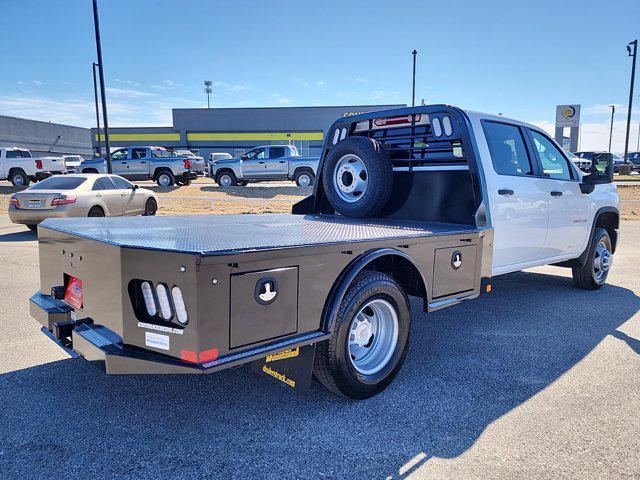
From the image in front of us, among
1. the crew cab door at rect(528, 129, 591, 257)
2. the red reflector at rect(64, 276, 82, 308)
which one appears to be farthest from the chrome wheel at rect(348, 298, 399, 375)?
the crew cab door at rect(528, 129, 591, 257)

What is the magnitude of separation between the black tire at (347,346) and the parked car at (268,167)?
19.9 meters

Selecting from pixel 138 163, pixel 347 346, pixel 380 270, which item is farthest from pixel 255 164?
pixel 347 346

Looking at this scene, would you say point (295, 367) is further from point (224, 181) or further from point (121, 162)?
point (121, 162)

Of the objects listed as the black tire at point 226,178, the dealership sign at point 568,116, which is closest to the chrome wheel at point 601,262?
the black tire at point 226,178

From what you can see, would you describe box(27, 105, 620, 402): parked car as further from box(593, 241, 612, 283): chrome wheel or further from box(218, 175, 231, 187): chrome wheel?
box(218, 175, 231, 187): chrome wheel

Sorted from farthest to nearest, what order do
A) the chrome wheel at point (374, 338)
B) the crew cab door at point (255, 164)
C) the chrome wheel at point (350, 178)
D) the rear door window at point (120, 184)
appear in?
the crew cab door at point (255, 164), the rear door window at point (120, 184), the chrome wheel at point (350, 178), the chrome wheel at point (374, 338)

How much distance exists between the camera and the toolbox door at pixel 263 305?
2506 millimetres

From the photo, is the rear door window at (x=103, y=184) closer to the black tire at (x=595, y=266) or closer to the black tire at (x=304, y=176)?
the black tire at (x=595, y=266)

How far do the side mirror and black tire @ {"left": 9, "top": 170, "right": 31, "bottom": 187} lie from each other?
28.0 meters

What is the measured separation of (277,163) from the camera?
78.1 feet

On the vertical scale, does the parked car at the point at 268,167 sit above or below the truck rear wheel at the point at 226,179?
above

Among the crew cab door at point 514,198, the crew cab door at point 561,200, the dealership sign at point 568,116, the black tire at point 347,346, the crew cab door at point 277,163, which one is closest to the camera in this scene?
the black tire at point 347,346

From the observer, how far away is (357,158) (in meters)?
4.94

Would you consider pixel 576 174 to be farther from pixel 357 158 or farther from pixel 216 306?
pixel 216 306
